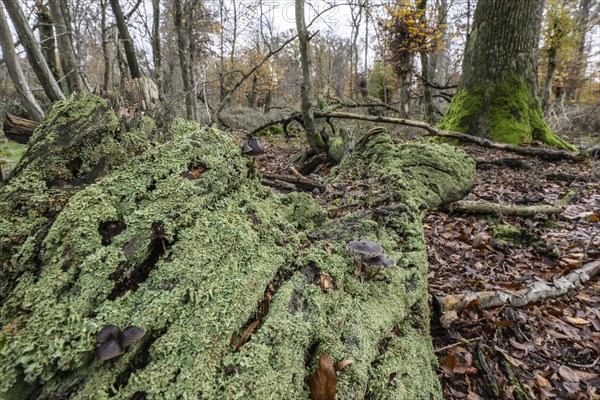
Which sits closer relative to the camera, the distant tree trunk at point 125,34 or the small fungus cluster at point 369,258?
the small fungus cluster at point 369,258

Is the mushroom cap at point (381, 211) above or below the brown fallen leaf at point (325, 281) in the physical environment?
above

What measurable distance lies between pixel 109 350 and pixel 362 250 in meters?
1.40

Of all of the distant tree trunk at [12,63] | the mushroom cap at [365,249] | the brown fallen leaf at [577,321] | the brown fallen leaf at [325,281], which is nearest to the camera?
the brown fallen leaf at [325,281]

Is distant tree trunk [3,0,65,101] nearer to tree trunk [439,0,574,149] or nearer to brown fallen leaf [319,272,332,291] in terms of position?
brown fallen leaf [319,272,332,291]

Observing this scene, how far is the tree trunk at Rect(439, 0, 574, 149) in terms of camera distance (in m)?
7.49

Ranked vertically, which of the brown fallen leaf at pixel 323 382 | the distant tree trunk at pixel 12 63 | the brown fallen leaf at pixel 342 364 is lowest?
the brown fallen leaf at pixel 342 364

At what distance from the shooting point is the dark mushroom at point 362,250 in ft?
6.22

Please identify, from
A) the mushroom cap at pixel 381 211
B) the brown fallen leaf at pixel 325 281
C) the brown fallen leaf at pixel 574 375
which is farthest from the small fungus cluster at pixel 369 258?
the brown fallen leaf at pixel 574 375

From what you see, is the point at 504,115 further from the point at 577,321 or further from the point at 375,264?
the point at 375,264

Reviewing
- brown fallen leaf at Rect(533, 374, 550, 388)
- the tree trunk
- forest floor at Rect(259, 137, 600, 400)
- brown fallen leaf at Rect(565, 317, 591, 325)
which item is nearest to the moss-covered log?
forest floor at Rect(259, 137, 600, 400)

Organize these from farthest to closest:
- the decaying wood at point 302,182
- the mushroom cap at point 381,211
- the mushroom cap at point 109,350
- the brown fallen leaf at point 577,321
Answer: the decaying wood at point 302,182 < the mushroom cap at point 381,211 < the brown fallen leaf at point 577,321 < the mushroom cap at point 109,350

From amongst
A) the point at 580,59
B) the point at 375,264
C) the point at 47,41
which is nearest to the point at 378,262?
the point at 375,264

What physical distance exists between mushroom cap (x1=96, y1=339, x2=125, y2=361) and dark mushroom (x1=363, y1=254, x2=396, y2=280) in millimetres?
1379

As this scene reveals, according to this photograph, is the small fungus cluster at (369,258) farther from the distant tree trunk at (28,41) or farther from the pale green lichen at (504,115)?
the pale green lichen at (504,115)
